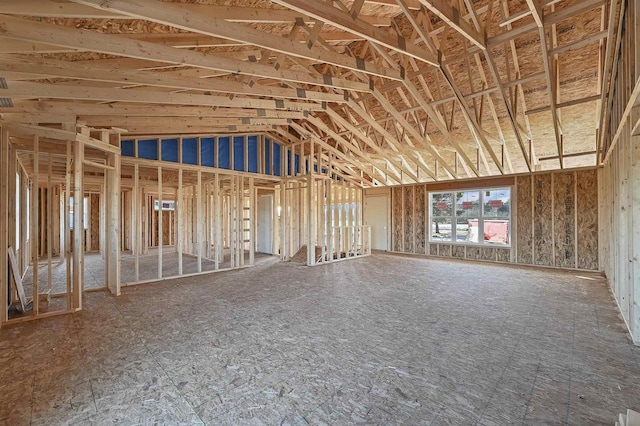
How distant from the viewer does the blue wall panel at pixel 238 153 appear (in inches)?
326

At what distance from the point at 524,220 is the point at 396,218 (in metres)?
4.23

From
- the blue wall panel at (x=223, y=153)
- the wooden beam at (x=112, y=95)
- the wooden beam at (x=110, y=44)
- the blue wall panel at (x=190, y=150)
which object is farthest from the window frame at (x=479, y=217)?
the wooden beam at (x=110, y=44)

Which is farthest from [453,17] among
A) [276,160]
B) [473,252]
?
[473,252]

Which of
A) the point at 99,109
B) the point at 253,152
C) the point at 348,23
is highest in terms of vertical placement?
the point at 348,23

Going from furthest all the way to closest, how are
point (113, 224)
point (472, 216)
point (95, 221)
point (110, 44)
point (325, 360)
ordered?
point (95, 221) < point (472, 216) < point (113, 224) < point (110, 44) < point (325, 360)

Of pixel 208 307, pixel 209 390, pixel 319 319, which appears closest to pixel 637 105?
pixel 319 319

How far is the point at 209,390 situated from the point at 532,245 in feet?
30.6

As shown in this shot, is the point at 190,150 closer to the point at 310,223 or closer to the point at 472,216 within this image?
the point at 310,223

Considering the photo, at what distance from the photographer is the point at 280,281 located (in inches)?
255

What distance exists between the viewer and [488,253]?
9250 mm

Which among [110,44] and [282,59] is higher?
[282,59]

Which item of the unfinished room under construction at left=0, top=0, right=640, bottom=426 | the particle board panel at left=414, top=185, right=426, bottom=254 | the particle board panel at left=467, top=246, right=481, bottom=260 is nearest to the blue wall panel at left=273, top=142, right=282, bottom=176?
the unfinished room under construction at left=0, top=0, right=640, bottom=426

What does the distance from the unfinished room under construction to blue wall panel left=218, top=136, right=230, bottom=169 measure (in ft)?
0.10

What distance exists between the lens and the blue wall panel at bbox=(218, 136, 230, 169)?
7.96m
